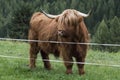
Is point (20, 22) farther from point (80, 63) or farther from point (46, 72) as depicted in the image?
point (80, 63)

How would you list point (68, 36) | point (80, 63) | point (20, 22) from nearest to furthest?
point (68, 36)
point (80, 63)
point (20, 22)

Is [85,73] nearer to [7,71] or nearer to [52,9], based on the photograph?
[7,71]

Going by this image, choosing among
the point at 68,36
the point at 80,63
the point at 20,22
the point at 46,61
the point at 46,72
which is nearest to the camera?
the point at 68,36

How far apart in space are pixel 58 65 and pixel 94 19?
110708 millimetres

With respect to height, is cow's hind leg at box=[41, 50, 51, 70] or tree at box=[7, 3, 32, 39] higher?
cow's hind leg at box=[41, 50, 51, 70]

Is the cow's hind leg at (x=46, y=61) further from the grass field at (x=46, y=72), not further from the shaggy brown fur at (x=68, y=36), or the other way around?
the shaggy brown fur at (x=68, y=36)

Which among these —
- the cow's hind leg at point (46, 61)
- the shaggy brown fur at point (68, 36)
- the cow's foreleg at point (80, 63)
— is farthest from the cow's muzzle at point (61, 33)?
the cow's hind leg at point (46, 61)

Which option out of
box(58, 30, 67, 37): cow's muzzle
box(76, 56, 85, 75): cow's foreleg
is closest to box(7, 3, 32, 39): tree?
box(76, 56, 85, 75): cow's foreleg

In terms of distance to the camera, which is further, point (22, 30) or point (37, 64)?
point (22, 30)

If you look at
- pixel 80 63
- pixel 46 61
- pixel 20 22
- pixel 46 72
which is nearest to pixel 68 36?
pixel 80 63

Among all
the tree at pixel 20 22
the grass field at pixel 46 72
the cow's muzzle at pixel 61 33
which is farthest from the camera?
the tree at pixel 20 22

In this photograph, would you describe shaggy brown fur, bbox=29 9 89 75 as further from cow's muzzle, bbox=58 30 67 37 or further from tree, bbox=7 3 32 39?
tree, bbox=7 3 32 39

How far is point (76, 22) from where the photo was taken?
34.9 ft

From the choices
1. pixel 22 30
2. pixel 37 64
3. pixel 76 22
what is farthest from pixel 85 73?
pixel 22 30
